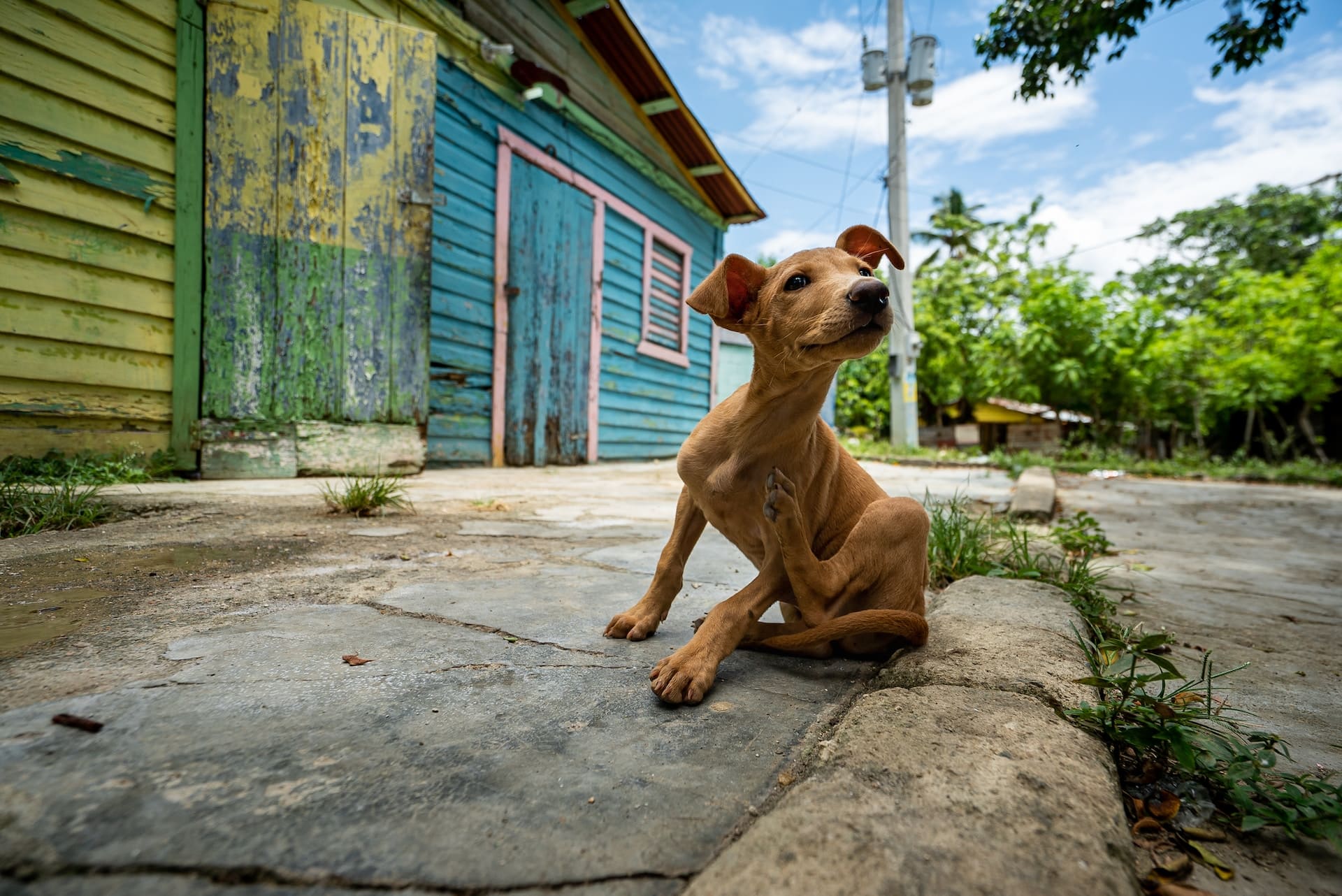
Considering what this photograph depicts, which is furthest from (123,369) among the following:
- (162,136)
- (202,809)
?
(202,809)

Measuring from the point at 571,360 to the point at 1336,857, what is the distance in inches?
239

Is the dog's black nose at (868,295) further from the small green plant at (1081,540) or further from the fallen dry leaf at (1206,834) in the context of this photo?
the small green plant at (1081,540)

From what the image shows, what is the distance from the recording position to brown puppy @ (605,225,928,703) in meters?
1.26

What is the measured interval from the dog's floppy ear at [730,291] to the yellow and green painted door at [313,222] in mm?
3442

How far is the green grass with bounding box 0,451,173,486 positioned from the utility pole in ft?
29.7

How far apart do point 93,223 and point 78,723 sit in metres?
3.66

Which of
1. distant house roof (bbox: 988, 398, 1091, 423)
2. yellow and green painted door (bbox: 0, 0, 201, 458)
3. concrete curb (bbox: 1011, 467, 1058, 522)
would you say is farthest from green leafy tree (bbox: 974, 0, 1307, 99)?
distant house roof (bbox: 988, 398, 1091, 423)

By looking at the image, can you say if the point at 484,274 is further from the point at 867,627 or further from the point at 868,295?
the point at 867,627

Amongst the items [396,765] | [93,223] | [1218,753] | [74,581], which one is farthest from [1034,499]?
[93,223]

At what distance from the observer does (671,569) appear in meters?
1.54

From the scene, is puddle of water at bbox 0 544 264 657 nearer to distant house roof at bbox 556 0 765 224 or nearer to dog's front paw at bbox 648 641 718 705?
dog's front paw at bbox 648 641 718 705

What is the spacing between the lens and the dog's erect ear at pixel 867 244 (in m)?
1.58

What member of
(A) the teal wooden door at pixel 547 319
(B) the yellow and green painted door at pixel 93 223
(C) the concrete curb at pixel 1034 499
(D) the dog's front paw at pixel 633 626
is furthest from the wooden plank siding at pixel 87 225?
(C) the concrete curb at pixel 1034 499

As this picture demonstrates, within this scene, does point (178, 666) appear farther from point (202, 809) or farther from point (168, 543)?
point (168, 543)
